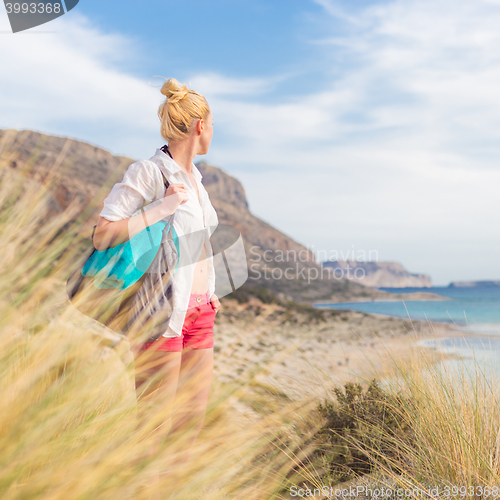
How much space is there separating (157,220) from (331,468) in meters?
2.01

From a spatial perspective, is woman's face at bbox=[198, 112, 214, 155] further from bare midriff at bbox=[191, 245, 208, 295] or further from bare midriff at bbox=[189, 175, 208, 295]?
bare midriff at bbox=[191, 245, 208, 295]

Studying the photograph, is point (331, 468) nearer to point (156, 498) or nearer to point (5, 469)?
point (156, 498)

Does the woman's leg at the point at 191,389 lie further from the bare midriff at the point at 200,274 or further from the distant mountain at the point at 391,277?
the distant mountain at the point at 391,277

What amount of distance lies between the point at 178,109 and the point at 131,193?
1.49 feet

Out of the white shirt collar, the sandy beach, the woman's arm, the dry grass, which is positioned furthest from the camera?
the sandy beach

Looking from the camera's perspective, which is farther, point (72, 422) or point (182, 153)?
point (182, 153)

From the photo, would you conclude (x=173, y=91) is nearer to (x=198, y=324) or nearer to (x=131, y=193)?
(x=131, y=193)

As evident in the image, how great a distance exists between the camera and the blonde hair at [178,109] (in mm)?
1749

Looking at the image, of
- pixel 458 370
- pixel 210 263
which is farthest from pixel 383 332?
pixel 210 263

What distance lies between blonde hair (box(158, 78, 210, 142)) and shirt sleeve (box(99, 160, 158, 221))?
24 cm

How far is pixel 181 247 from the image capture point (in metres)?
1.70

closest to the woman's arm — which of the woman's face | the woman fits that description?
the woman

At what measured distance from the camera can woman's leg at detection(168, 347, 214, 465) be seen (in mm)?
1800

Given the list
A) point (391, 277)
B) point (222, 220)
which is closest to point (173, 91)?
point (222, 220)
